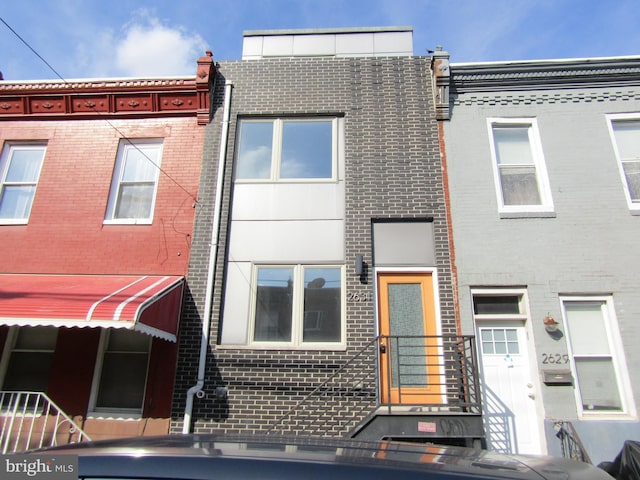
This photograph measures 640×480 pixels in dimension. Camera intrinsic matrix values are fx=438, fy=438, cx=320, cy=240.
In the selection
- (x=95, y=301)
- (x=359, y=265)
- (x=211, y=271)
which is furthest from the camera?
(x=211, y=271)

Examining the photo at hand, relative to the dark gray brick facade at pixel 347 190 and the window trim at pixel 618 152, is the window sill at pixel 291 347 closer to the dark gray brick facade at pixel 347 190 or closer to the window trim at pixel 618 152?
the dark gray brick facade at pixel 347 190

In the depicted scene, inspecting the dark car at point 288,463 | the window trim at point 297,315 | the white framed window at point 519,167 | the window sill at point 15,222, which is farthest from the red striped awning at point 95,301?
the white framed window at point 519,167

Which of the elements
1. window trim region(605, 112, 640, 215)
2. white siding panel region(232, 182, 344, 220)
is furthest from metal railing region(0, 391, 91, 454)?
window trim region(605, 112, 640, 215)

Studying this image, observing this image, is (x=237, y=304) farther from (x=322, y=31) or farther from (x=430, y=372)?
(x=322, y=31)

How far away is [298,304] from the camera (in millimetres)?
7281

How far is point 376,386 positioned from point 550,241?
3.80 meters

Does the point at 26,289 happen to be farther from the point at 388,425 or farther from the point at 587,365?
the point at 587,365

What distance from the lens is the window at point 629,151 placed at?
7.59m

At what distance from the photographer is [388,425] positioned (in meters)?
5.79

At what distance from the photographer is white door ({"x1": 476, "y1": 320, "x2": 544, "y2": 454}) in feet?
21.2

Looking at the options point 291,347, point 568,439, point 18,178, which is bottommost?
point 568,439

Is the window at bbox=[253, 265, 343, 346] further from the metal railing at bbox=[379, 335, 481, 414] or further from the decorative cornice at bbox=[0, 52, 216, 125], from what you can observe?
the decorative cornice at bbox=[0, 52, 216, 125]
